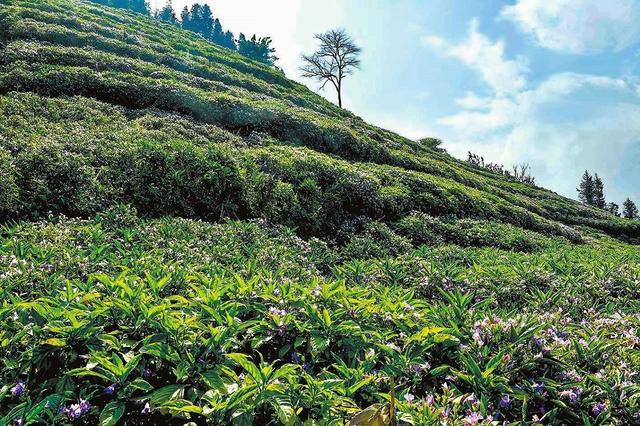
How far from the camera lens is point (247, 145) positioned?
14062mm

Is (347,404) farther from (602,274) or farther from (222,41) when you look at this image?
(222,41)

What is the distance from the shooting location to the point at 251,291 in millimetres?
3600

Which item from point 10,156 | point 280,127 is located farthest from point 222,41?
point 10,156

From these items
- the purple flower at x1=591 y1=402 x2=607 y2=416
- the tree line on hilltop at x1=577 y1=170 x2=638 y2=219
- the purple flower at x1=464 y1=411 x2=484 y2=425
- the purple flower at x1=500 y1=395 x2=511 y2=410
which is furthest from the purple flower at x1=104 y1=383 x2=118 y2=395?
the tree line on hilltop at x1=577 y1=170 x2=638 y2=219

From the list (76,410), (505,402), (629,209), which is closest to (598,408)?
(505,402)

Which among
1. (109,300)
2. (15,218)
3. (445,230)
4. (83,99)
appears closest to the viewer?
(109,300)

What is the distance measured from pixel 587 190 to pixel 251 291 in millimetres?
97960

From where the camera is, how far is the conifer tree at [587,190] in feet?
274

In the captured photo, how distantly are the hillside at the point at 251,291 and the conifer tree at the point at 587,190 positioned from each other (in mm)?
84306

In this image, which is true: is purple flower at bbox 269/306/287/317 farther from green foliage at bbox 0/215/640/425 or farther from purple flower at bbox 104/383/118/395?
purple flower at bbox 104/383/118/395

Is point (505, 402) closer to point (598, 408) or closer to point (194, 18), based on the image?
point (598, 408)

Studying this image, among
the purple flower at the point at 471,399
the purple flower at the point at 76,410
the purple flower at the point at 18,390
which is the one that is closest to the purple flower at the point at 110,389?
the purple flower at the point at 76,410

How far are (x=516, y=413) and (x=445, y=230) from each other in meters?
10.1

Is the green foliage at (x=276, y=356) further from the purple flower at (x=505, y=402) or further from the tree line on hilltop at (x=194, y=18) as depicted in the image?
the tree line on hilltop at (x=194, y=18)
